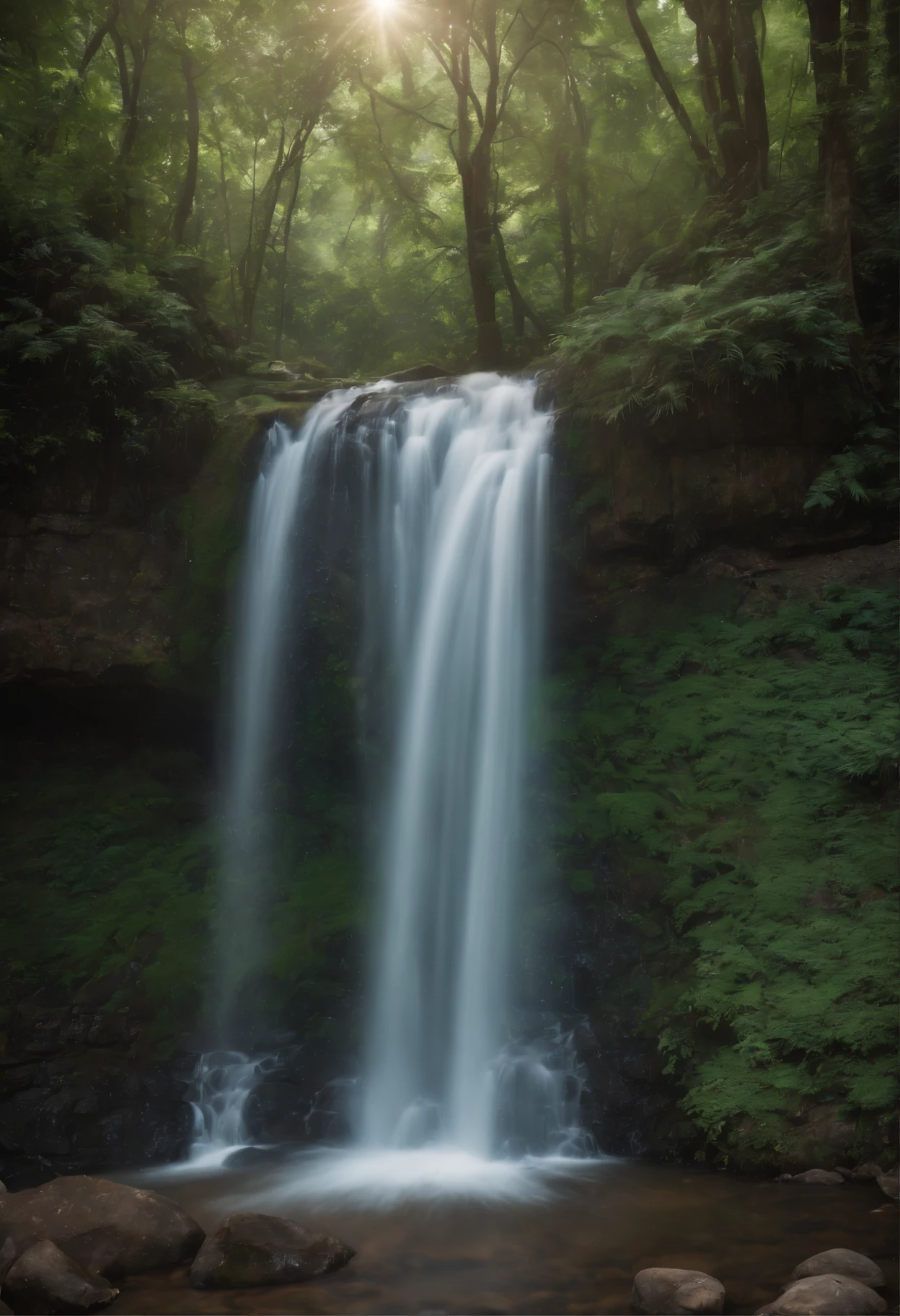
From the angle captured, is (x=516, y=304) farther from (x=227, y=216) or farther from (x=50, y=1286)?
(x=50, y=1286)

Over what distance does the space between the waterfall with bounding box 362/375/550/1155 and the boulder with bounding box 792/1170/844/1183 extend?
8.07 feet

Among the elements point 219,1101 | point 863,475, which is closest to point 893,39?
point 863,475

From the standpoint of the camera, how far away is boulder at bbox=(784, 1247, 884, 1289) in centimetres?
446

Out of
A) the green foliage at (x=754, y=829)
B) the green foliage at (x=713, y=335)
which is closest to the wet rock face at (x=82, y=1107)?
the green foliage at (x=754, y=829)

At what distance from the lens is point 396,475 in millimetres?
11500

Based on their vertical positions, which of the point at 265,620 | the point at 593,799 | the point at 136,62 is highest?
the point at 136,62

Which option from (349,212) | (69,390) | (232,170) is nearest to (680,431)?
(69,390)

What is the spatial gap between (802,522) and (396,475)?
16.1 feet

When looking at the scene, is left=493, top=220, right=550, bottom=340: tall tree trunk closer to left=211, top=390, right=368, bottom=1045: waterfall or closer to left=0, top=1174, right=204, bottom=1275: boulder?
left=211, top=390, right=368, bottom=1045: waterfall

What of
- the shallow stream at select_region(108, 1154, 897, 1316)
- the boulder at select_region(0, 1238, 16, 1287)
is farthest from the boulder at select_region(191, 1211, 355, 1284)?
the boulder at select_region(0, 1238, 16, 1287)

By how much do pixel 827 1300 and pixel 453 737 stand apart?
6.53 m

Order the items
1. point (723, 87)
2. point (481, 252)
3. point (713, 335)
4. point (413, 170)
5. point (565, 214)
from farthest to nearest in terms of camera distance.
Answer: point (413, 170) → point (565, 214) → point (481, 252) → point (723, 87) → point (713, 335)

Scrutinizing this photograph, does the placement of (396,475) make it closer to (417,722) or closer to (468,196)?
(417,722)

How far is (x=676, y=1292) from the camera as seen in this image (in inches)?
175
